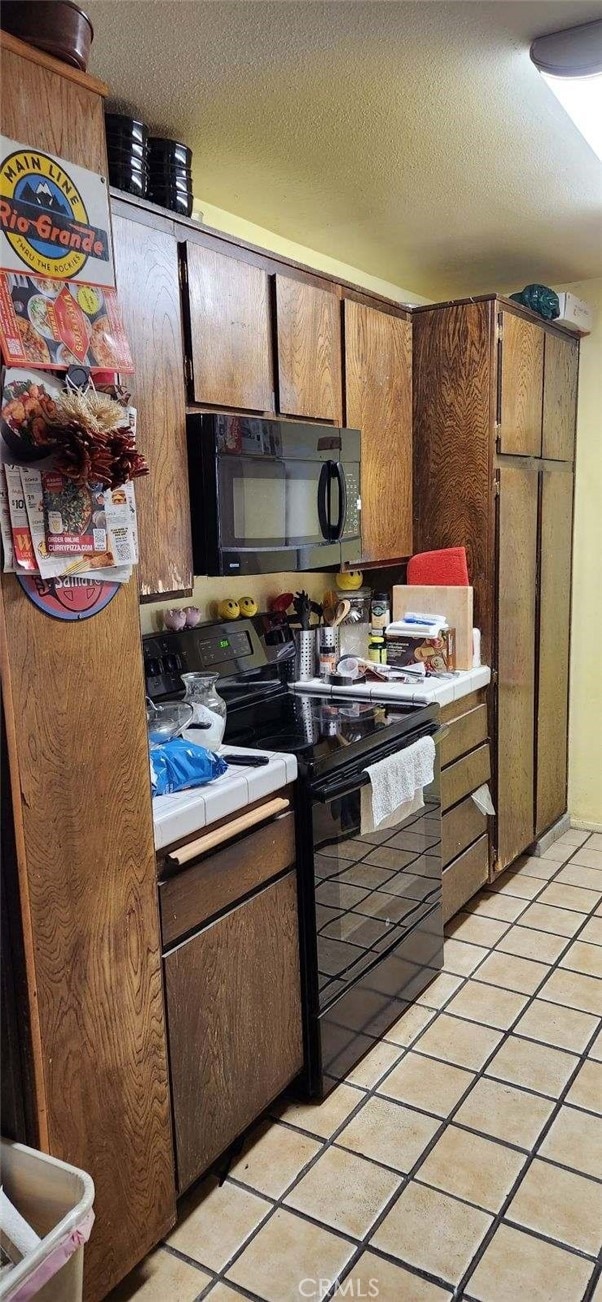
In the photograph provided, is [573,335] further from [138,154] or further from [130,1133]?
[130,1133]

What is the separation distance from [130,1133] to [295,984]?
1.89 ft

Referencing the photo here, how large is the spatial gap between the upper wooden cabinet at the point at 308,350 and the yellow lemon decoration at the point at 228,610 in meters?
0.60

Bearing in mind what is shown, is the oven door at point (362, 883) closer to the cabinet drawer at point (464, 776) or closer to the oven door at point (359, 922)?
the oven door at point (359, 922)

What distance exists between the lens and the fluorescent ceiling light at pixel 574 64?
5.64ft

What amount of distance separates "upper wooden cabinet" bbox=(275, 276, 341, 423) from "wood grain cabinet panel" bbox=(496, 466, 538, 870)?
829mm

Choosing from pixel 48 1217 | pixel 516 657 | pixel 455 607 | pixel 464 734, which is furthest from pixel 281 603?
pixel 48 1217

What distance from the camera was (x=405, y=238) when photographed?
2932mm

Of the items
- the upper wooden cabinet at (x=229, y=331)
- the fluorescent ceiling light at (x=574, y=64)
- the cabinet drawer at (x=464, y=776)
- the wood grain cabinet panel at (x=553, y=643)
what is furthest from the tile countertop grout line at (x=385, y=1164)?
the fluorescent ceiling light at (x=574, y=64)

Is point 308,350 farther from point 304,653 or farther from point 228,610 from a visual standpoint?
point 304,653

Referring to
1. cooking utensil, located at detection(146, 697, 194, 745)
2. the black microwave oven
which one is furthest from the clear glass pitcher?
the black microwave oven

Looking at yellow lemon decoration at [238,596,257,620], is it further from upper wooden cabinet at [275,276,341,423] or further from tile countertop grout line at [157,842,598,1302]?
tile countertop grout line at [157,842,598,1302]

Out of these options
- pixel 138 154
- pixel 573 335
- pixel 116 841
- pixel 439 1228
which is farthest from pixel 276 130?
pixel 439 1228

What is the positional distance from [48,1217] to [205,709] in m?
1.05

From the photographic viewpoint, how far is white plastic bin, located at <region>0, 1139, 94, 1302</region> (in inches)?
47.6
